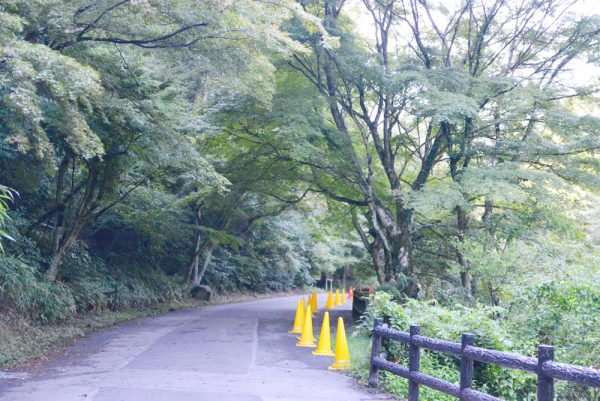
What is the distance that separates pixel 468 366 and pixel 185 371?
4.83 m

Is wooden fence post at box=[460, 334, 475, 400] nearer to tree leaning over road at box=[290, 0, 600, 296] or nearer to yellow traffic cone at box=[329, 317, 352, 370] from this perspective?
yellow traffic cone at box=[329, 317, 352, 370]

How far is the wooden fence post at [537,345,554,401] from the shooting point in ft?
16.2

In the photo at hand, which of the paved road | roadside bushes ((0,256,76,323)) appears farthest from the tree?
the paved road

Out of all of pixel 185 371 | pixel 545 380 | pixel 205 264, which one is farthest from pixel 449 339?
pixel 205 264

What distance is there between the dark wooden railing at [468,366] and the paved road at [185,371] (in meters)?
0.84

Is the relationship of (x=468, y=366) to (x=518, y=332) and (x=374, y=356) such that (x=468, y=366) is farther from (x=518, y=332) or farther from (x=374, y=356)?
(x=518, y=332)

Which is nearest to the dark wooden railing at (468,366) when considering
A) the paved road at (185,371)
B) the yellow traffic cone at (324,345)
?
the paved road at (185,371)

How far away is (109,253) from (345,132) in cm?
998

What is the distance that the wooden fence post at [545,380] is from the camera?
493 centimetres

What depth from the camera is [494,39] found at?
62.8ft

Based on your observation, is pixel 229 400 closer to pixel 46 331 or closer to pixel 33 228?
pixel 46 331

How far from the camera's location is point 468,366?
6.21m

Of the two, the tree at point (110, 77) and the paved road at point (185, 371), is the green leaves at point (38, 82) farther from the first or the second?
the paved road at point (185, 371)

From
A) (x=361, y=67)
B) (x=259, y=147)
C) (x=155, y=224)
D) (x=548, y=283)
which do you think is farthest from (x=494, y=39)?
(x=155, y=224)
